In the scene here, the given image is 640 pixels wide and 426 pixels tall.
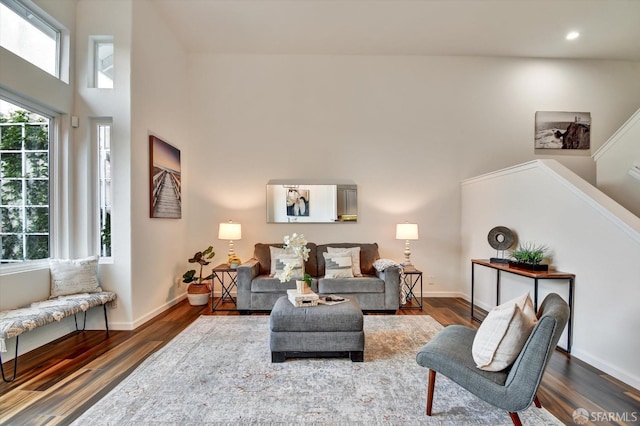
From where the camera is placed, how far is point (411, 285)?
15.8ft

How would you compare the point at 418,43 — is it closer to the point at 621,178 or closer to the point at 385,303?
the point at 621,178

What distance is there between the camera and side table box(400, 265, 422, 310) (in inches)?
166

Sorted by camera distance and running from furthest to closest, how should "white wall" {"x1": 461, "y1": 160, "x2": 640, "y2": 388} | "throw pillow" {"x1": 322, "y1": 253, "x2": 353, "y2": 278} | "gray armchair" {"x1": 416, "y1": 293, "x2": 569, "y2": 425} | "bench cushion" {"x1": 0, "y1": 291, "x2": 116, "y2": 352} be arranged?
"throw pillow" {"x1": 322, "y1": 253, "x2": 353, "y2": 278}, "white wall" {"x1": 461, "y1": 160, "x2": 640, "y2": 388}, "bench cushion" {"x1": 0, "y1": 291, "x2": 116, "y2": 352}, "gray armchair" {"x1": 416, "y1": 293, "x2": 569, "y2": 425}

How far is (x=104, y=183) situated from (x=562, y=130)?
702 cm

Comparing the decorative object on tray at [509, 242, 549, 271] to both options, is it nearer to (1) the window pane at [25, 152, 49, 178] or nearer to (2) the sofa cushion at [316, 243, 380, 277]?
(2) the sofa cushion at [316, 243, 380, 277]

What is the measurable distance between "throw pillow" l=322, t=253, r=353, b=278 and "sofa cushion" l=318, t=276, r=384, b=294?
5.9 inches

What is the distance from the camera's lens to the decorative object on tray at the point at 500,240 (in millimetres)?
3715

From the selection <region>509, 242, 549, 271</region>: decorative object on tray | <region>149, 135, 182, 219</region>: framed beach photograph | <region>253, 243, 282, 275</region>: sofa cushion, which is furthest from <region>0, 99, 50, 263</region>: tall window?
<region>509, 242, 549, 271</region>: decorative object on tray

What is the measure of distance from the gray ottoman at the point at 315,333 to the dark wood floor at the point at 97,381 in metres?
1.28

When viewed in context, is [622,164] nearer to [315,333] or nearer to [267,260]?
[315,333]

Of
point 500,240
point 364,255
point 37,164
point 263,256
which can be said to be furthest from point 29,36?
point 500,240

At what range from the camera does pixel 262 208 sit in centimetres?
493

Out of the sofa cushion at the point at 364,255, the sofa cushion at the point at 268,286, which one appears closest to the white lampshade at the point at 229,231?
the sofa cushion at the point at 268,286

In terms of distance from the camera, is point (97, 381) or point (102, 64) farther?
point (102, 64)
